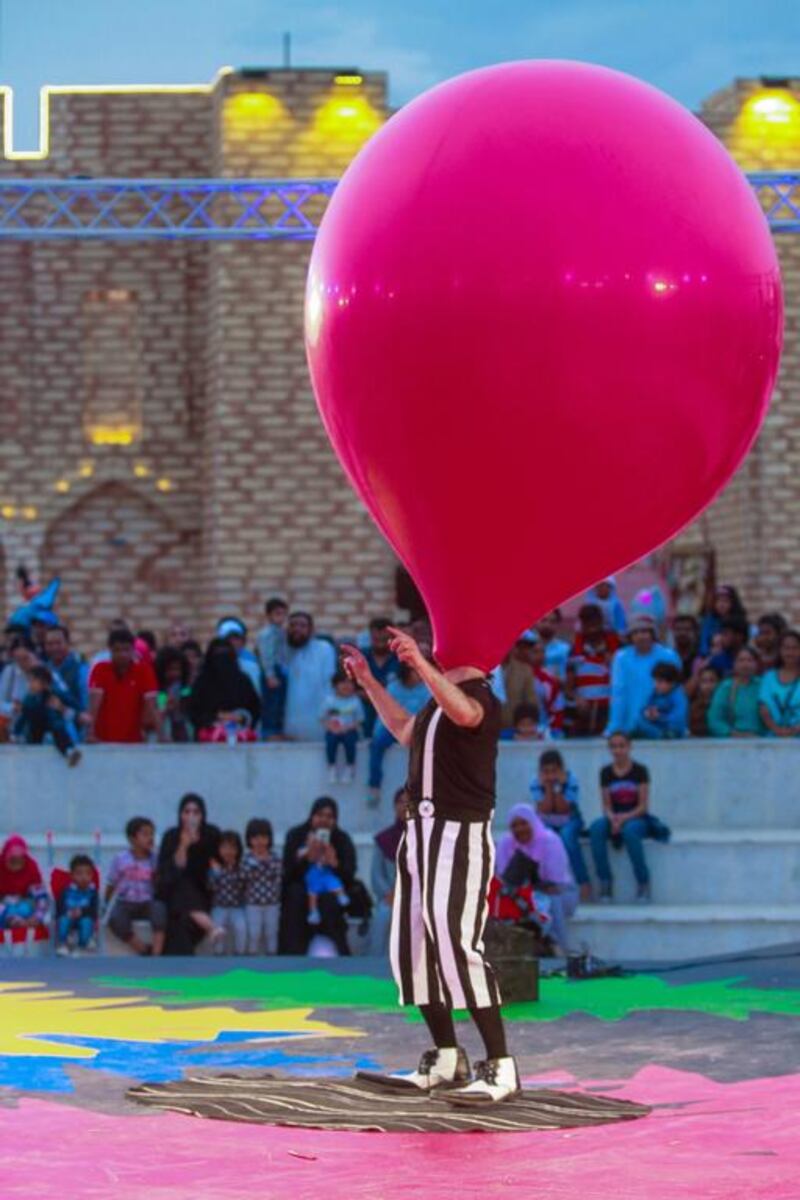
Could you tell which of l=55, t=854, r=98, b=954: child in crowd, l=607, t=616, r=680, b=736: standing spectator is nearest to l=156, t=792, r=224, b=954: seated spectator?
l=55, t=854, r=98, b=954: child in crowd

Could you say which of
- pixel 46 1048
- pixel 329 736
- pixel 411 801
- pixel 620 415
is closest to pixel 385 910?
pixel 329 736

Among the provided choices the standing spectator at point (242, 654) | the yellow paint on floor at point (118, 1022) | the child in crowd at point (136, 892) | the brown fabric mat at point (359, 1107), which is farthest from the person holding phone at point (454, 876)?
the standing spectator at point (242, 654)

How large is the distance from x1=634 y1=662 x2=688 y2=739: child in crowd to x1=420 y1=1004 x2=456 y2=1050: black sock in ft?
22.6

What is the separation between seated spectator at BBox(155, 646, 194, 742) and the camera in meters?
15.1

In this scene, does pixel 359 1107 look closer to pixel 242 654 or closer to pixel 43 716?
pixel 43 716

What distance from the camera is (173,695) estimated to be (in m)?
15.3

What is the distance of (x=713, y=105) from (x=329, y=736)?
10184 mm

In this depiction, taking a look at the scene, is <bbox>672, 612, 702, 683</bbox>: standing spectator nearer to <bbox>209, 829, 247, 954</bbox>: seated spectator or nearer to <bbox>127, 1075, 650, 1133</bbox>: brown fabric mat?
<bbox>209, 829, 247, 954</bbox>: seated spectator

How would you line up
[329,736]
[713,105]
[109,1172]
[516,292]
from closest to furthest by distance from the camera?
[109,1172], [516,292], [329,736], [713,105]

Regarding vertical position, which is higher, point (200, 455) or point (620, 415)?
point (200, 455)

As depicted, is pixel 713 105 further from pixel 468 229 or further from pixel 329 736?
pixel 468 229

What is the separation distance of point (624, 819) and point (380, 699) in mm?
5929

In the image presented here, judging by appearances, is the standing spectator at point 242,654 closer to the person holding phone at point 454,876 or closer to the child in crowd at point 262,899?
the child in crowd at point 262,899

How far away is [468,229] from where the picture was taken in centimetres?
702
